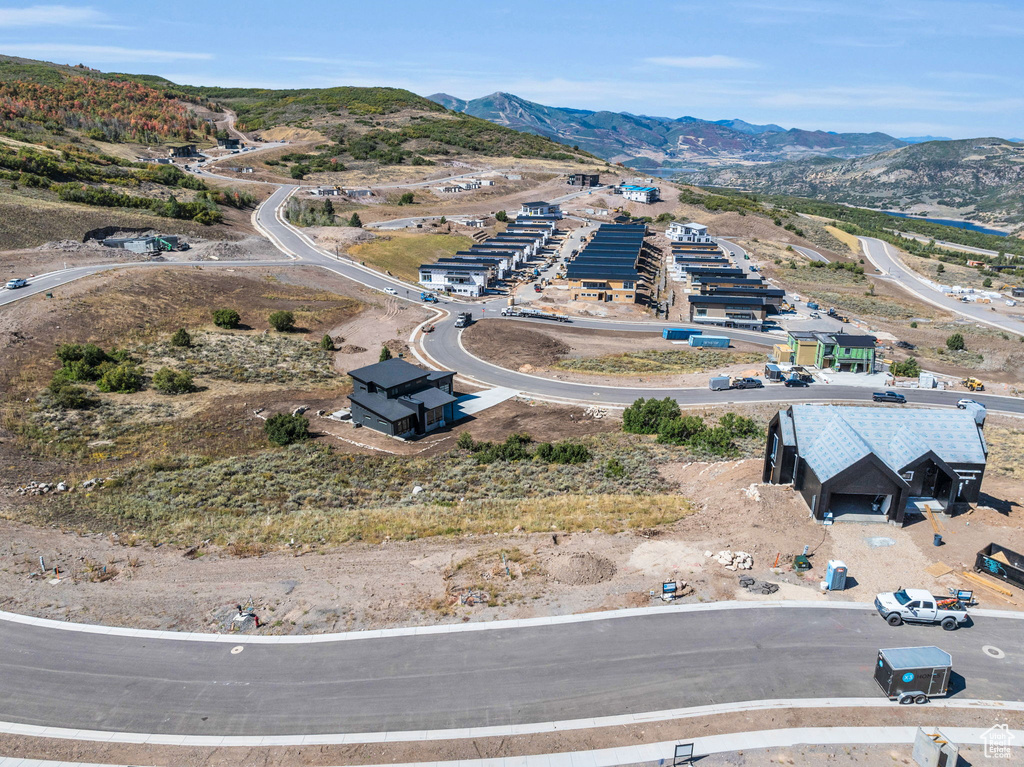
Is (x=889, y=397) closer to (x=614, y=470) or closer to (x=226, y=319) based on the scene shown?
(x=614, y=470)

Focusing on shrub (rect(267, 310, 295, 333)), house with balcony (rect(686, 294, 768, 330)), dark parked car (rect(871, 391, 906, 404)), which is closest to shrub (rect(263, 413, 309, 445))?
shrub (rect(267, 310, 295, 333))

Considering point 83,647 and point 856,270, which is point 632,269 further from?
point 83,647

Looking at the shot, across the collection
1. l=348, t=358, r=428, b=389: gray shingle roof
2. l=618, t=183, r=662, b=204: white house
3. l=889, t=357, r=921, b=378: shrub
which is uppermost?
l=618, t=183, r=662, b=204: white house

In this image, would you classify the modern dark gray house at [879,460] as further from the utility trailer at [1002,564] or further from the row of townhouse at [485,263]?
the row of townhouse at [485,263]

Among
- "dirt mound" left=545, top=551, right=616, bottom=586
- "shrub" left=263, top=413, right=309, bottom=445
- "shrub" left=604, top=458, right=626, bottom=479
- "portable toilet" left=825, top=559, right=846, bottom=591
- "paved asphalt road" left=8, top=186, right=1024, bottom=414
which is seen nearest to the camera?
"portable toilet" left=825, top=559, right=846, bottom=591

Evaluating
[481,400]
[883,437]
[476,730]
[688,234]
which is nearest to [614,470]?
[883,437]

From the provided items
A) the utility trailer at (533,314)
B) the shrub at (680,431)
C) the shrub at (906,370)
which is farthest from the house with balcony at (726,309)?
the shrub at (680,431)

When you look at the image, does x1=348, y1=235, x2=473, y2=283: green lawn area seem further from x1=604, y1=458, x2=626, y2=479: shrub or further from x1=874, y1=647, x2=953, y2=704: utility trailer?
x1=874, y1=647, x2=953, y2=704: utility trailer

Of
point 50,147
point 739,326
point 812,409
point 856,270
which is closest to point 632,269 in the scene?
point 739,326
